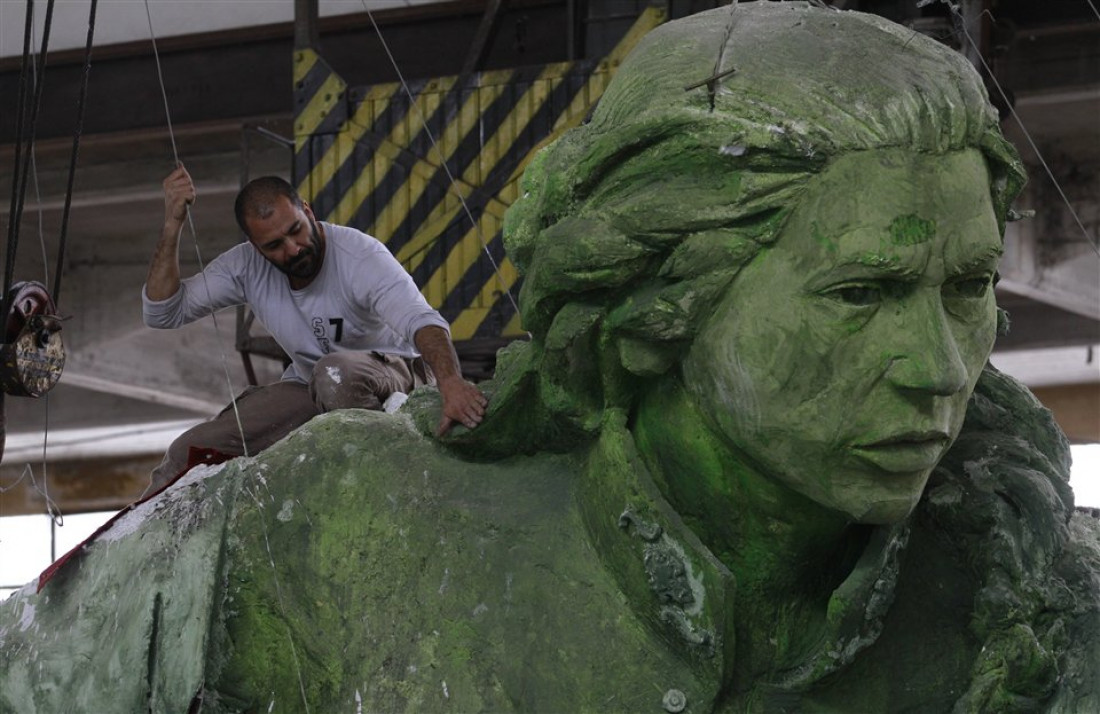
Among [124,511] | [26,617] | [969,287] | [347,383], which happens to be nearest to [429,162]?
[347,383]

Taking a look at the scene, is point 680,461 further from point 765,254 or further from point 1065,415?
point 1065,415

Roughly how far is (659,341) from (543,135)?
15.2 ft

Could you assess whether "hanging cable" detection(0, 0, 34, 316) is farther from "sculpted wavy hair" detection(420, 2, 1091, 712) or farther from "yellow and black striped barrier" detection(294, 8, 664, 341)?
"yellow and black striped barrier" detection(294, 8, 664, 341)

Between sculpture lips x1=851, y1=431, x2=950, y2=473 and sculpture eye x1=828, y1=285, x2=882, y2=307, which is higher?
sculpture eye x1=828, y1=285, x2=882, y2=307

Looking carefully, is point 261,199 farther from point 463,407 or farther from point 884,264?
point 884,264

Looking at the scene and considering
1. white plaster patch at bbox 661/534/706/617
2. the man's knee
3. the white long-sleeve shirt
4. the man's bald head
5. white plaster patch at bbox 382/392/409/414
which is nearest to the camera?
white plaster patch at bbox 661/534/706/617

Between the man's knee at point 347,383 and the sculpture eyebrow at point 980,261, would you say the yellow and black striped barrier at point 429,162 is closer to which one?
the man's knee at point 347,383

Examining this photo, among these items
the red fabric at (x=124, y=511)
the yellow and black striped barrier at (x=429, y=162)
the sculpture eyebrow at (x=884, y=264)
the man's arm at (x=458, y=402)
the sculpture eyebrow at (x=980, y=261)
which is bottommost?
the yellow and black striped barrier at (x=429, y=162)

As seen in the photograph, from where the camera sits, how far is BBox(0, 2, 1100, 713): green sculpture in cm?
306

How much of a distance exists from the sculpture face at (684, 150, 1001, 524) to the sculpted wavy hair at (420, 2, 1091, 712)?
43mm

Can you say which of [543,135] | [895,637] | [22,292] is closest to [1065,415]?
[543,135]

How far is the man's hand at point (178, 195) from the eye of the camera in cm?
483

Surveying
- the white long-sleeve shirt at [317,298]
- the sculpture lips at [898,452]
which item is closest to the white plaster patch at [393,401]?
the white long-sleeve shirt at [317,298]

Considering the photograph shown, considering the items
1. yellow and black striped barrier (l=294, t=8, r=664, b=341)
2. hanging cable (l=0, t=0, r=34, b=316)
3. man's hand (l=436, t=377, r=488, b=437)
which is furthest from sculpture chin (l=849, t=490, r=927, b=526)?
yellow and black striped barrier (l=294, t=8, r=664, b=341)
